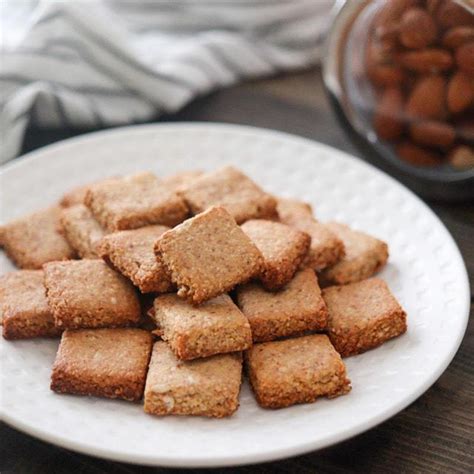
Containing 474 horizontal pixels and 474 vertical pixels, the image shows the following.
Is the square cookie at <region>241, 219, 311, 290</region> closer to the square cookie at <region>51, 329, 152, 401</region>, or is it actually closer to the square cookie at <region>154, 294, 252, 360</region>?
the square cookie at <region>154, 294, 252, 360</region>

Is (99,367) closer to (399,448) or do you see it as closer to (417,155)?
(399,448)

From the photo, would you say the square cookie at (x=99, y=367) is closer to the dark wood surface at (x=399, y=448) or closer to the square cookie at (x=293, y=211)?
the dark wood surface at (x=399, y=448)

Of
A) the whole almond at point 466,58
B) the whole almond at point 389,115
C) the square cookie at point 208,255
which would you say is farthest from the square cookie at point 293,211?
the whole almond at point 466,58

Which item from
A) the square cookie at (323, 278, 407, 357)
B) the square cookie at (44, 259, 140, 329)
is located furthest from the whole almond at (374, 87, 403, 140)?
the square cookie at (44, 259, 140, 329)

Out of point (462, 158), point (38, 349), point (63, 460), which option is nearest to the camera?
point (63, 460)

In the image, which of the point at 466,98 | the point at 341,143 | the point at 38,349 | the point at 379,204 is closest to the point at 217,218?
the point at 38,349

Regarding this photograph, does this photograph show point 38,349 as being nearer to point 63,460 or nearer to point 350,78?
point 63,460
